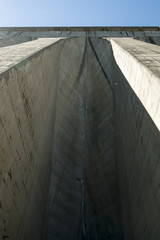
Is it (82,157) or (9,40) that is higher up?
(9,40)

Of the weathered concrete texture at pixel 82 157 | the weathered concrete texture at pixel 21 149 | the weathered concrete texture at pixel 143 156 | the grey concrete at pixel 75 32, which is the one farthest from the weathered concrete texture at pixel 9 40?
the weathered concrete texture at pixel 143 156

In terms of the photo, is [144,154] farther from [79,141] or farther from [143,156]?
[79,141]

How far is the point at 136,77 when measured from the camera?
16.4 feet

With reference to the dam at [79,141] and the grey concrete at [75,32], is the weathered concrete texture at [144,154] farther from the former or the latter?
the grey concrete at [75,32]

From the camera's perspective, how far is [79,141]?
397 inches

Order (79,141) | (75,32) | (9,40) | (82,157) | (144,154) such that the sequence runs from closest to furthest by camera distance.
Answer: (144,154) → (82,157) → (79,141) → (9,40) → (75,32)

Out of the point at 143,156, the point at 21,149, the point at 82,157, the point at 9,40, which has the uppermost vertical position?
the point at 9,40

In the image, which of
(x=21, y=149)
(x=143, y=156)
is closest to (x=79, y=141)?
(x=143, y=156)

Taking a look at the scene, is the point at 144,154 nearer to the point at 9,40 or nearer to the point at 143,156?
the point at 143,156

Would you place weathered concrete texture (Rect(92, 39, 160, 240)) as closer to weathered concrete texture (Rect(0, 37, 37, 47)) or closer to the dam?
the dam

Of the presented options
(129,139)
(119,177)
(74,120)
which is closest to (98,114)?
(74,120)

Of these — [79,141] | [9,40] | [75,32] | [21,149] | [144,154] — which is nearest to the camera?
[21,149]

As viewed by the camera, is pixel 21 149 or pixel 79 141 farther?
pixel 79 141

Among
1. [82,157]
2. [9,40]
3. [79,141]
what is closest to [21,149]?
[82,157]
